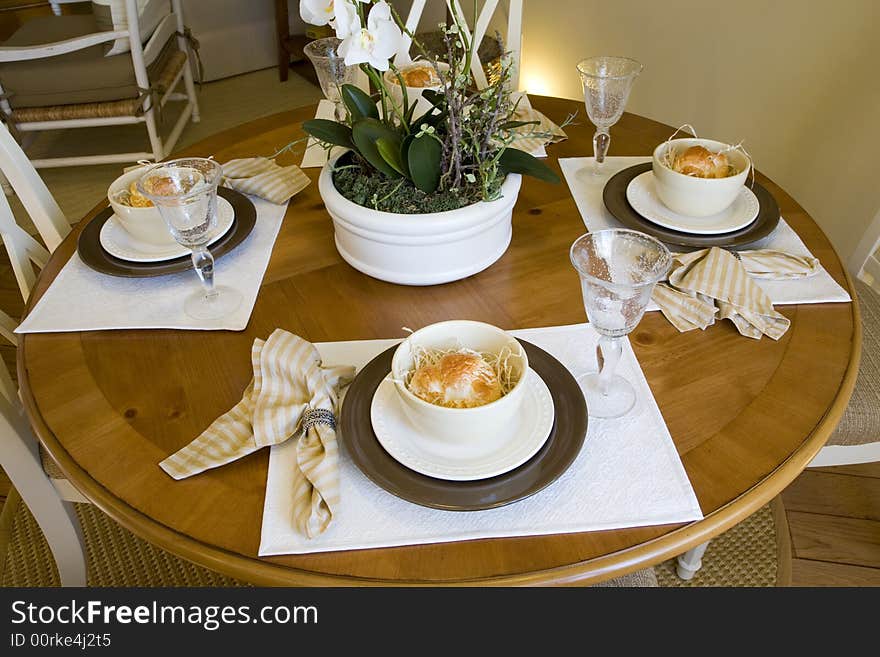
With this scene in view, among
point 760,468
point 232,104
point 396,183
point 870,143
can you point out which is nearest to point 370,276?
point 396,183

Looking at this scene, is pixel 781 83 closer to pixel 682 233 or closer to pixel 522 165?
pixel 682 233

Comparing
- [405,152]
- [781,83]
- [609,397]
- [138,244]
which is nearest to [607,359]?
[609,397]

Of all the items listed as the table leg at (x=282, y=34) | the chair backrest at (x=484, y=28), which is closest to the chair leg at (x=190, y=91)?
the table leg at (x=282, y=34)

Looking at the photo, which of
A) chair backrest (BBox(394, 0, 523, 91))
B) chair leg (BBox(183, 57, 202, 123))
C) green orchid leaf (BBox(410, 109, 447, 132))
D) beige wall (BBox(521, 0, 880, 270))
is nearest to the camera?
green orchid leaf (BBox(410, 109, 447, 132))

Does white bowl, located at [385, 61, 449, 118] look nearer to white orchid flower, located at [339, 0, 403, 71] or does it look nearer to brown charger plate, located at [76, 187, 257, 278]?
brown charger plate, located at [76, 187, 257, 278]

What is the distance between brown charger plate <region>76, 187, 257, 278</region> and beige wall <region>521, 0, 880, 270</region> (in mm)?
716

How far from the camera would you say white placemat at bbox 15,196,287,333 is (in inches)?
39.4

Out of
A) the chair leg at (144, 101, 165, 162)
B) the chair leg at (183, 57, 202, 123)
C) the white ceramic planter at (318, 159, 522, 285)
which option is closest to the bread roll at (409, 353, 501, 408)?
the white ceramic planter at (318, 159, 522, 285)
